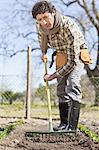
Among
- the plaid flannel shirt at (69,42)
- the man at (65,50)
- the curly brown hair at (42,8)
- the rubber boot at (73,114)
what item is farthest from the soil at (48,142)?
the curly brown hair at (42,8)

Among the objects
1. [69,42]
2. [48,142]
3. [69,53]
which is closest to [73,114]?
[48,142]

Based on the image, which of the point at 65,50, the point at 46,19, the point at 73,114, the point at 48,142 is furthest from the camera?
the point at 73,114

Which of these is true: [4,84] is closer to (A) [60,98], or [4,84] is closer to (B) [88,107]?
(B) [88,107]

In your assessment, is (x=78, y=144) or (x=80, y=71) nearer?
(x=78, y=144)

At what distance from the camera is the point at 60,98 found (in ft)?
17.2

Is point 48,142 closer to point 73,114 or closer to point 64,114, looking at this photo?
point 73,114

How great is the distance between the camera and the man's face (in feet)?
15.3

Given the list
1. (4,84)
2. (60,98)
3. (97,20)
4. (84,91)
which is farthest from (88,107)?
(97,20)

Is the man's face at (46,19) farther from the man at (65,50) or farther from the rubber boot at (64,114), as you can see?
the rubber boot at (64,114)

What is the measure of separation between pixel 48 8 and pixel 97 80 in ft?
23.6

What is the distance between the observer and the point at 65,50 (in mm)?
4801

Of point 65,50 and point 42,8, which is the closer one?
point 42,8

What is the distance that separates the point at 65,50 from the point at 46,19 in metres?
0.42

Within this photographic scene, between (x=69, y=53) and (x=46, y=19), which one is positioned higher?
(x=46, y=19)
